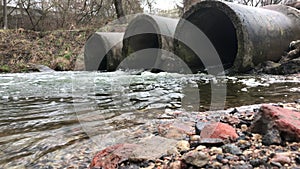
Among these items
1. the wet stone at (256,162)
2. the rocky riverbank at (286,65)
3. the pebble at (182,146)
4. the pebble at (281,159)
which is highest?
the rocky riverbank at (286,65)

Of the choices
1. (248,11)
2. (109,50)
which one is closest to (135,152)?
(248,11)

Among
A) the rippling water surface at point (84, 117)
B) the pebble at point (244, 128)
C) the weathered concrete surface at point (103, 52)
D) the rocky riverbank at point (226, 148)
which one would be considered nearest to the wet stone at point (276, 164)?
the rocky riverbank at point (226, 148)

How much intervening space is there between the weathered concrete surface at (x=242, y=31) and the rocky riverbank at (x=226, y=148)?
4.21 m

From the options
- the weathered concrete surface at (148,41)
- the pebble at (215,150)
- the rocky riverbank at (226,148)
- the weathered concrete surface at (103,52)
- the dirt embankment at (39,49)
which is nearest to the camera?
the rocky riverbank at (226,148)

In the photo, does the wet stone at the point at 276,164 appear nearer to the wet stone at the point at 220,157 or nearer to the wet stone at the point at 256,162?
the wet stone at the point at 256,162

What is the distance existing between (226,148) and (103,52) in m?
8.70

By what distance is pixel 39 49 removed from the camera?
477 inches

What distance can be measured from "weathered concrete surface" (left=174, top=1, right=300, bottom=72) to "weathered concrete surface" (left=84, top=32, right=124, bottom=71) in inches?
112

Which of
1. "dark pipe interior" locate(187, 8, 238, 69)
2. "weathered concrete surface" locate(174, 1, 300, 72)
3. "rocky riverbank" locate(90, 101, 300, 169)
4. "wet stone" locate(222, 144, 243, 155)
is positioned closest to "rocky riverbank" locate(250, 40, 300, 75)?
"weathered concrete surface" locate(174, 1, 300, 72)

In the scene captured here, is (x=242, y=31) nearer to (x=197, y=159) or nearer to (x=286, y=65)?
(x=286, y=65)

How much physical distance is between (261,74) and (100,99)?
378 centimetres

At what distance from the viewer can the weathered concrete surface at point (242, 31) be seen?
566cm

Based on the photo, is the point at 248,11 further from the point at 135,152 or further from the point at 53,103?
the point at 135,152

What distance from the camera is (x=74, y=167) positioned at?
1521 millimetres
